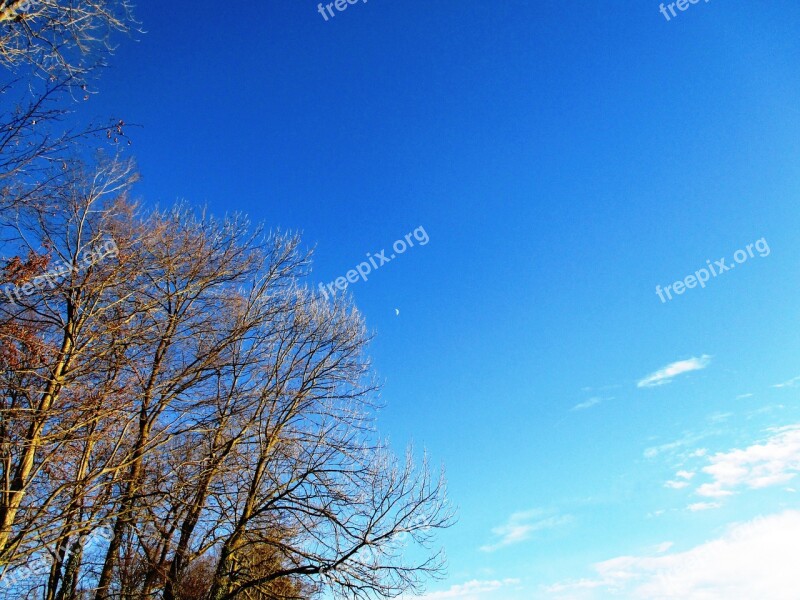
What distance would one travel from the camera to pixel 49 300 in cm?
802

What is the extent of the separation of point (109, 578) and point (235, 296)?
6.07 metres

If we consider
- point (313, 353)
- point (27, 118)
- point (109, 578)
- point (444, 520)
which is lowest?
point (109, 578)

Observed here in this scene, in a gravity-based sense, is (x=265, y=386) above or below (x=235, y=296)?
Result: below

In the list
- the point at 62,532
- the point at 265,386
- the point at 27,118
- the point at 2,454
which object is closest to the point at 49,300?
the point at 2,454

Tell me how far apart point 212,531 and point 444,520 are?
199 inches

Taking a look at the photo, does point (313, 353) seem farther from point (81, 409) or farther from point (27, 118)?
point (27, 118)

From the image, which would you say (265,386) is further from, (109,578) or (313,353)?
(109,578)

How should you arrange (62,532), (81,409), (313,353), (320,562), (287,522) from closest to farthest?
(81,409)
(62,532)
(320,562)
(287,522)
(313,353)

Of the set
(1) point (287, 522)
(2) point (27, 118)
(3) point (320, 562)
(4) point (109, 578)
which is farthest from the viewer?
(1) point (287, 522)

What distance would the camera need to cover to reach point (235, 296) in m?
12.9

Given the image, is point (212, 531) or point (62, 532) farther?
point (212, 531)

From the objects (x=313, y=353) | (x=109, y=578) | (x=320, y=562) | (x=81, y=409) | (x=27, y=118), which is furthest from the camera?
(x=313, y=353)

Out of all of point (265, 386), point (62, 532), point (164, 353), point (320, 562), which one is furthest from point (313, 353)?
point (62, 532)

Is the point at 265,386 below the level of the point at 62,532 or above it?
above
